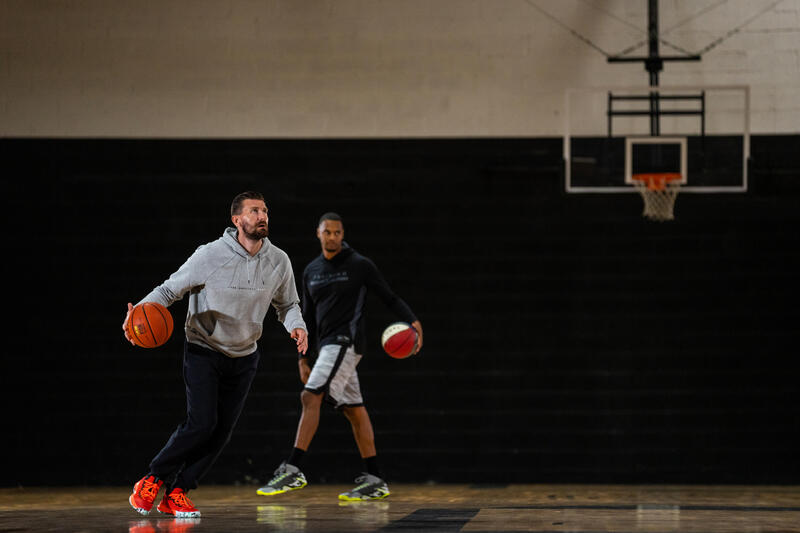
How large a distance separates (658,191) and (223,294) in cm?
476

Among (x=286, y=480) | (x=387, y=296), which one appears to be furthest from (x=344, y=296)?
(x=286, y=480)

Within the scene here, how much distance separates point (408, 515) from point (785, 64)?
6.04 m

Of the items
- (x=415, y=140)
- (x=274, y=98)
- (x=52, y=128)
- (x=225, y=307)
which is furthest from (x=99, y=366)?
(x=225, y=307)

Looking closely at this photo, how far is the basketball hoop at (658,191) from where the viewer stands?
378 inches

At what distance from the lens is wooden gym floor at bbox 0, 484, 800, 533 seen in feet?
19.5

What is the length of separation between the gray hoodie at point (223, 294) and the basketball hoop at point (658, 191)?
422 centimetres

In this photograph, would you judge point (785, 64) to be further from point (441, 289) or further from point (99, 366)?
point (99, 366)

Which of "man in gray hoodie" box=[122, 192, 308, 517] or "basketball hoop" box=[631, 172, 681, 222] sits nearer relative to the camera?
"man in gray hoodie" box=[122, 192, 308, 517]

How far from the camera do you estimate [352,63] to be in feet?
34.4

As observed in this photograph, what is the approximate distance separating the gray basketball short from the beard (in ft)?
6.30

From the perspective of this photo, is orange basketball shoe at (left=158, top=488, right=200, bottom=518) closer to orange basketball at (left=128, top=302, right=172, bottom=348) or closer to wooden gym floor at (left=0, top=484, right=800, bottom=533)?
wooden gym floor at (left=0, top=484, right=800, bottom=533)

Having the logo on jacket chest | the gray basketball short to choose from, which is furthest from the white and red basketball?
the logo on jacket chest

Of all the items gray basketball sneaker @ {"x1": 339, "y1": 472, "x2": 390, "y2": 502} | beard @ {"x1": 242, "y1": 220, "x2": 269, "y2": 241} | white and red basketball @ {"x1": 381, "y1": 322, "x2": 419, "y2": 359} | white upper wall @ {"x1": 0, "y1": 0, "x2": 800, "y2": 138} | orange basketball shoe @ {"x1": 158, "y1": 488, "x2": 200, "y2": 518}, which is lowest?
gray basketball sneaker @ {"x1": 339, "y1": 472, "x2": 390, "y2": 502}

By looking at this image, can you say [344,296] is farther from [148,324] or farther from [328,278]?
[148,324]
